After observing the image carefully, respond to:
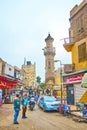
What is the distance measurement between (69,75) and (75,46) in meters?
3.85

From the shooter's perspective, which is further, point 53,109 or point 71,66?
point 71,66

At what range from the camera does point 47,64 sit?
66.4 m

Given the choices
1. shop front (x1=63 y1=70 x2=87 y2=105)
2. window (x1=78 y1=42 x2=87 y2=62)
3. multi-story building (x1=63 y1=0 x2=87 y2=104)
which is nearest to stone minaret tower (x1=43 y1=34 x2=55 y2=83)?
shop front (x1=63 y1=70 x2=87 y2=105)

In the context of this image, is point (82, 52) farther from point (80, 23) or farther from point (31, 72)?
point (31, 72)

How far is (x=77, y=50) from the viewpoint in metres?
29.4

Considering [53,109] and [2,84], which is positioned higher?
[2,84]

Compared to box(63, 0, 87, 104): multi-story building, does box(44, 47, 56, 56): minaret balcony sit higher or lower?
higher

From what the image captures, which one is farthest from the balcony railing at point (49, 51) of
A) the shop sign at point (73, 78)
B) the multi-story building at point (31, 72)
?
the shop sign at point (73, 78)

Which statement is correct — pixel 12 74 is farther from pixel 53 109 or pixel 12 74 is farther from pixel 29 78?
pixel 29 78

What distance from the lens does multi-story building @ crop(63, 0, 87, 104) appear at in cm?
2759

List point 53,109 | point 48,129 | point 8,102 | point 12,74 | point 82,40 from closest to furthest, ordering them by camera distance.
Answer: point 48,129 < point 53,109 < point 82,40 < point 8,102 < point 12,74

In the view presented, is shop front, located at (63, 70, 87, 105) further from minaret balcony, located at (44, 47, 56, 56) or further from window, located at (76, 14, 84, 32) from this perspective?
minaret balcony, located at (44, 47, 56, 56)

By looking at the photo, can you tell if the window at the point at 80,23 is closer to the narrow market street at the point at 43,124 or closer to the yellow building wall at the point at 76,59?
the yellow building wall at the point at 76,59

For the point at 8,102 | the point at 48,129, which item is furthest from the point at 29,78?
the point at 48,129
